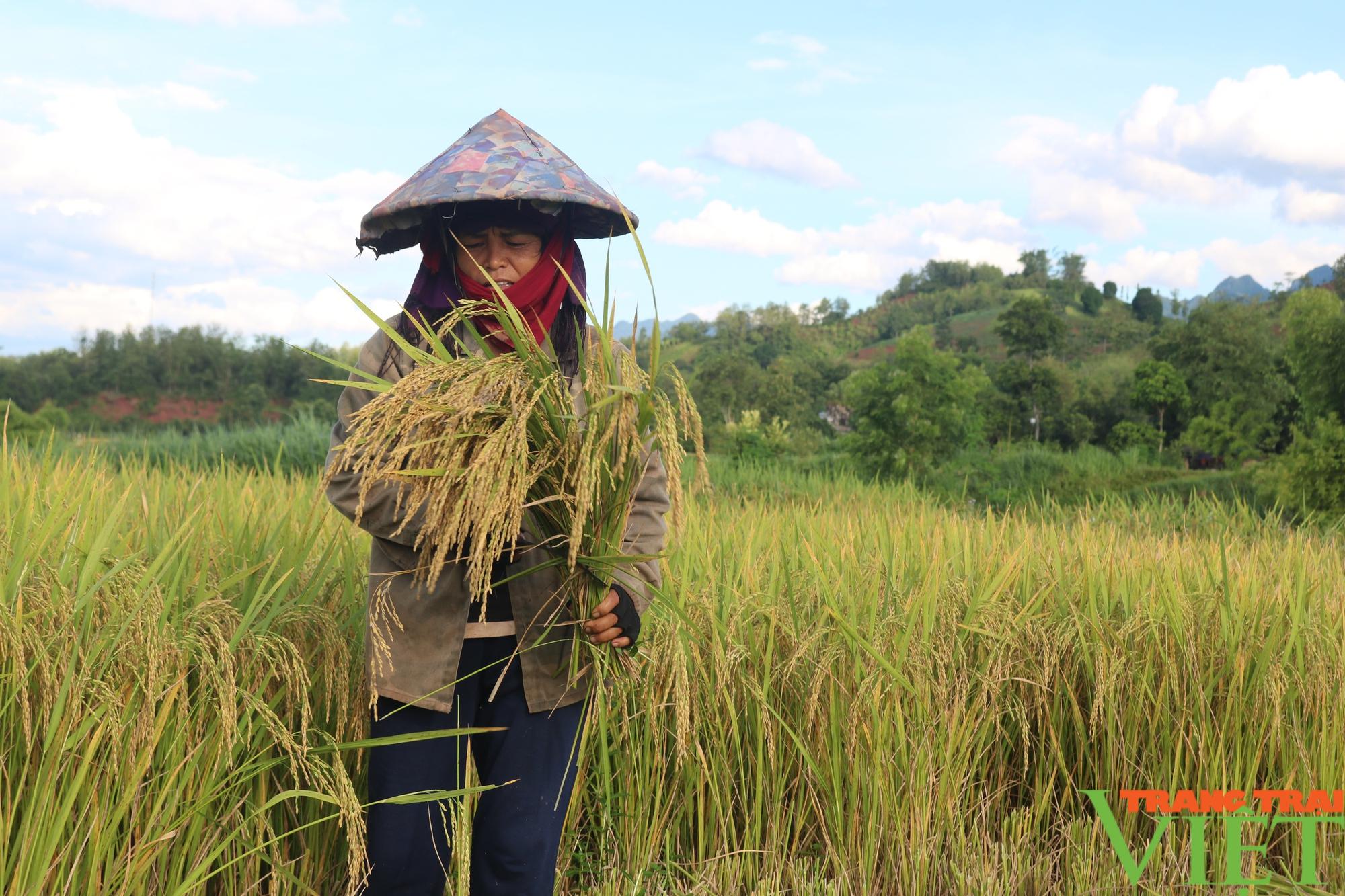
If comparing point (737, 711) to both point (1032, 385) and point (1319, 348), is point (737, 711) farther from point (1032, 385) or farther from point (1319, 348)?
point (1032, 385)

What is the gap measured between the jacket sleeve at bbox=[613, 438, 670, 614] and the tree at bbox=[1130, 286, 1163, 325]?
4164cm

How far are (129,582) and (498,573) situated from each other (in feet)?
2.70

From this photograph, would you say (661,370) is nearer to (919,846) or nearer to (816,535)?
(919,846)

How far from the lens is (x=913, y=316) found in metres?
47.9

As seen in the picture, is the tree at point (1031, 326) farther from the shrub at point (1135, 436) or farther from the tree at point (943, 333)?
the tree at point (943, 333)

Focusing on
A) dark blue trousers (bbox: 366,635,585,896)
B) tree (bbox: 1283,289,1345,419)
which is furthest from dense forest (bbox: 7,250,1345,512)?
dark blue trousers (bbox: 366,635,585,896)

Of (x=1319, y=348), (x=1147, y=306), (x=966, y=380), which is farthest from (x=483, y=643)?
(x=1147, y=306)

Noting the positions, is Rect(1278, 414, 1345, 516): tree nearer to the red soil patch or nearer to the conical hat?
the conical hat

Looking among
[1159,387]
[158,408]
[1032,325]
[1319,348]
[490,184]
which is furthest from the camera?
[158,408]

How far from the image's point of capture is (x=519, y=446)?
5.69ft

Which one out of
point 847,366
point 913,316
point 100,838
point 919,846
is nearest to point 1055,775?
point 919,846

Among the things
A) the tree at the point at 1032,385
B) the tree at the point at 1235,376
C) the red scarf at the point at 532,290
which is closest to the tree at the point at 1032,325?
the tree at the point at 1032,385

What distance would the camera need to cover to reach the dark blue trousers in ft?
6.96

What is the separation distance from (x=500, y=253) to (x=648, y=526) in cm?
74
